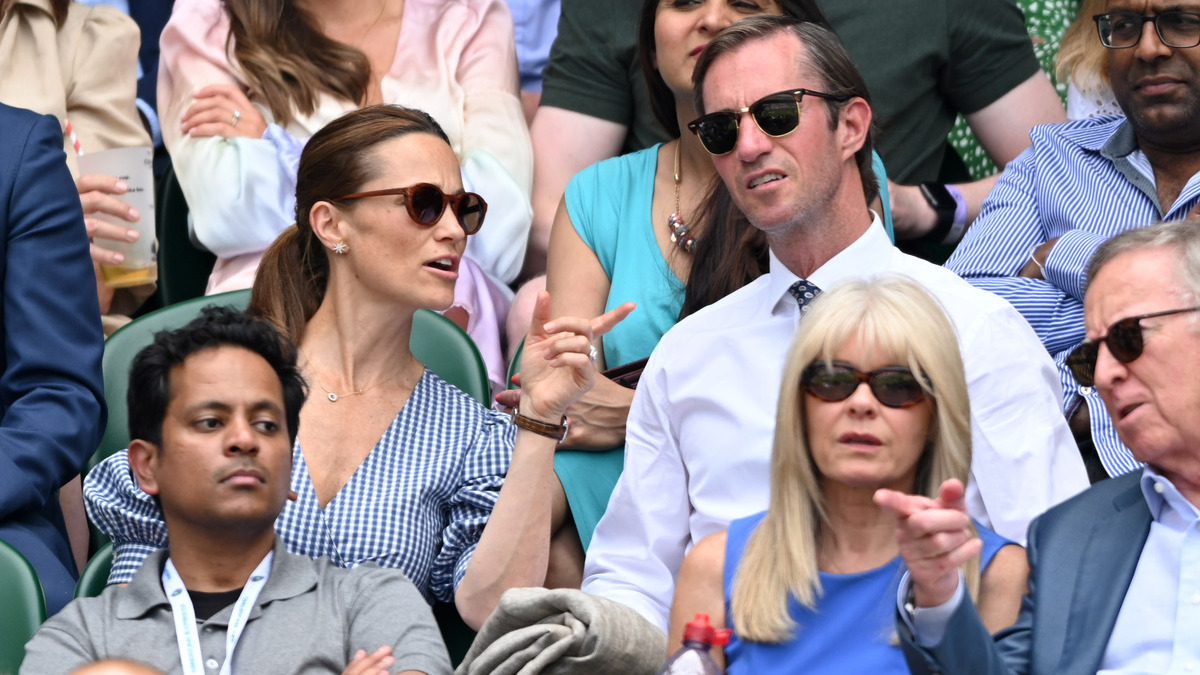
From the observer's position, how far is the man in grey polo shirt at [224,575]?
2.94 metres

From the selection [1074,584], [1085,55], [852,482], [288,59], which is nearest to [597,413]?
[852,482]

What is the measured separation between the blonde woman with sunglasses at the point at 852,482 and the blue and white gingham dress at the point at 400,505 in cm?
86

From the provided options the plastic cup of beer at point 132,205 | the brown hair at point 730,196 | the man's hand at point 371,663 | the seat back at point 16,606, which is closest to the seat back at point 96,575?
the seat back at point 16,606

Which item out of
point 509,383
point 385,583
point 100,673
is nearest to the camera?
point 100,673

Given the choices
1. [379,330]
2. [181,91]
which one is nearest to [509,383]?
[379,330]

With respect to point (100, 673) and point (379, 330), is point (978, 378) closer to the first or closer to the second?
point (379, 330)

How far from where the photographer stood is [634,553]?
3338 mm

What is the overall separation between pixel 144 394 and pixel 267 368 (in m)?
0.24

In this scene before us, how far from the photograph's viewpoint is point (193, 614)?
9.83 ft

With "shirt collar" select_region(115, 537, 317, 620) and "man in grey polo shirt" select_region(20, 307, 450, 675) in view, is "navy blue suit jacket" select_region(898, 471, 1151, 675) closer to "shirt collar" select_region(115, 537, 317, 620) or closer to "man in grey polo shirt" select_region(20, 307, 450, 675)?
"man in grey polo shirt" select_region(20, 307, 450, 675)

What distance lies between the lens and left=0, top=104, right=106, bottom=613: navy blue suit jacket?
3.49 meters

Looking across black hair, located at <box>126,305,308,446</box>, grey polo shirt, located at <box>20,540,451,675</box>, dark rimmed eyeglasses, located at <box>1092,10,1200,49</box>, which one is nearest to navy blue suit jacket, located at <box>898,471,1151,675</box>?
grey polo shirt, located at <box>20,540,451,675</box>

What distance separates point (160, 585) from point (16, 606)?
26cm

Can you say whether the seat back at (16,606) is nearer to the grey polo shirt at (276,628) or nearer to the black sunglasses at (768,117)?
the grey polo shirt at (276,628)
